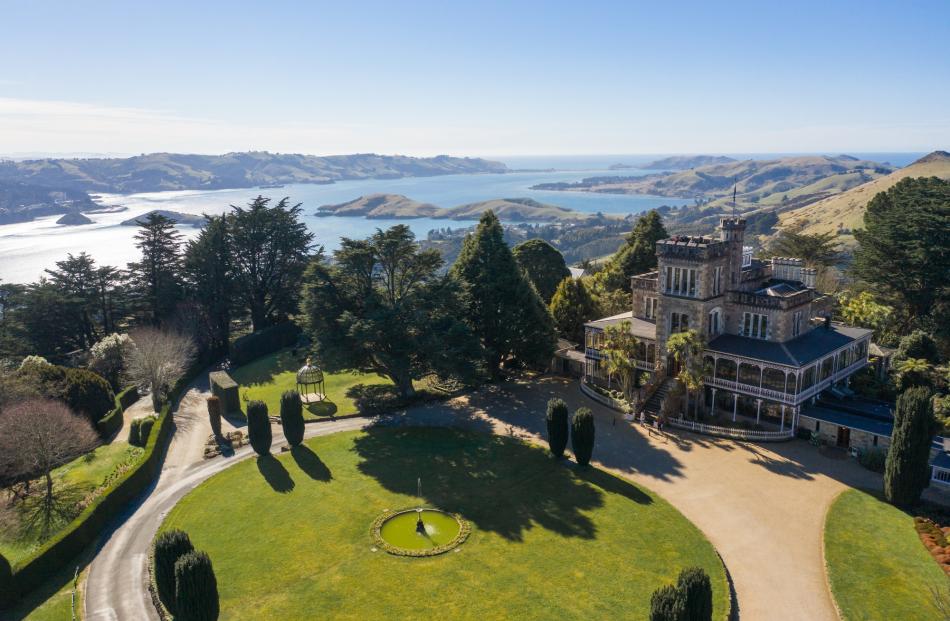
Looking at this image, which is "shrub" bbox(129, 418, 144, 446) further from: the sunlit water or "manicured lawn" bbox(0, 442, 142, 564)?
the sunlit water

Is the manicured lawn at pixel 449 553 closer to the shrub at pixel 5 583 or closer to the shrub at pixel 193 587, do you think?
the shrub at pixel 193 587

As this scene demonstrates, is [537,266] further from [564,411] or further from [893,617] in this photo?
[893,617]

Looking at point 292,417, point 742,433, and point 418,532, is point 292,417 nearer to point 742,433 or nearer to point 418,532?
point 418,532

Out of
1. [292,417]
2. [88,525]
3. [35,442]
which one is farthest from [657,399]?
[35,442]

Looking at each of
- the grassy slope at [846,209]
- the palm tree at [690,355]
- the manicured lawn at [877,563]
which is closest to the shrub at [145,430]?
the palm tree at [690,355]

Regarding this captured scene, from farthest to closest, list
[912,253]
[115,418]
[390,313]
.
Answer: [912,253]
[115,418]
[390,313]

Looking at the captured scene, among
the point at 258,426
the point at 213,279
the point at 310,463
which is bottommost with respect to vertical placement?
the point at 310,463
